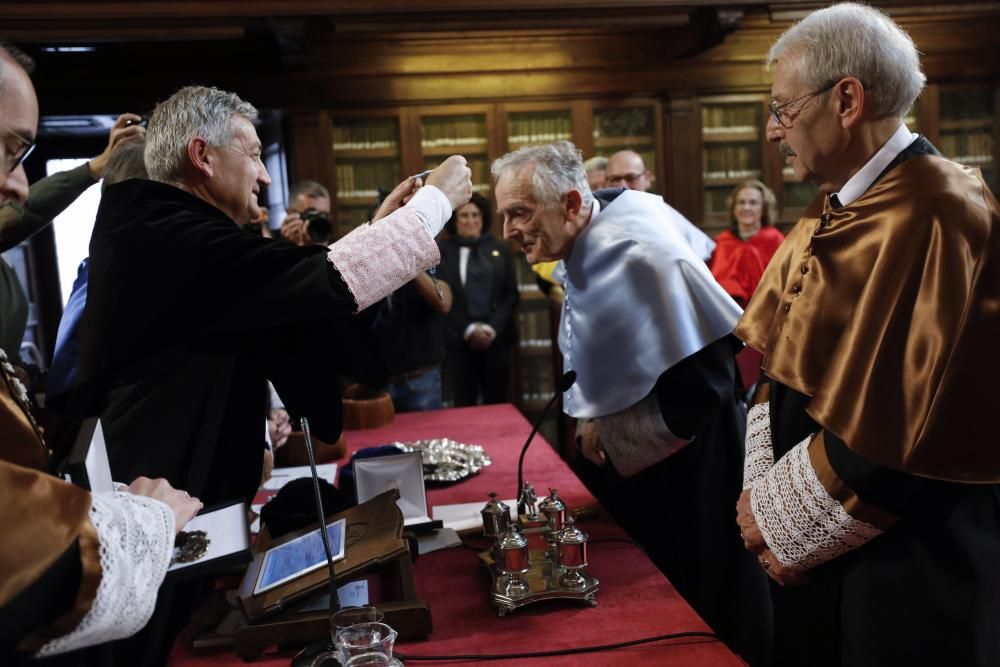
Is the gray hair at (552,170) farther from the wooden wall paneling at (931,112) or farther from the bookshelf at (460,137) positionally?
the wooden wall paneling at (931,112)

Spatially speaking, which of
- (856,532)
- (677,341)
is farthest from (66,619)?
(677,341)

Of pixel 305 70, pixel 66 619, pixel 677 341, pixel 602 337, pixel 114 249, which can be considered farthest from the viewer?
pixel 305 70

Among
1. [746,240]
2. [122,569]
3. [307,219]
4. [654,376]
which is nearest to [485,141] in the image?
[746,240]

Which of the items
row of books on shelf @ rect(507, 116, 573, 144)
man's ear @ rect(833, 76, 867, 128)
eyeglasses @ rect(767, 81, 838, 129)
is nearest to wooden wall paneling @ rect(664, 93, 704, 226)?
row of books on shelf @ rect(507, 116, 573, 144)

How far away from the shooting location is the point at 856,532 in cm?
136

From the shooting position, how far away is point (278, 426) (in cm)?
258

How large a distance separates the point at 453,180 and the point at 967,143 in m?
6.07

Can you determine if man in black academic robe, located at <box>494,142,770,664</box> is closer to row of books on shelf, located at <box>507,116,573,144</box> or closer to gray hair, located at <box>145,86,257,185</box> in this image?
gray hair, located at <box>145,86,257,185</box>

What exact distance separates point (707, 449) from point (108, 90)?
4.99 meters

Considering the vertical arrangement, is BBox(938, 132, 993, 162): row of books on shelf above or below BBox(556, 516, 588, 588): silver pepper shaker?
above

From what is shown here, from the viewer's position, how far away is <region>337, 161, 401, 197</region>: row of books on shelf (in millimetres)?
6090

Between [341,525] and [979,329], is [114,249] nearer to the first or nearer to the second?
[341,525]

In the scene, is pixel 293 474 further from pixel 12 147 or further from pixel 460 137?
pixel 460 137

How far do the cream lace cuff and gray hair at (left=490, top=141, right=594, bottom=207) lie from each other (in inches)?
26.9
